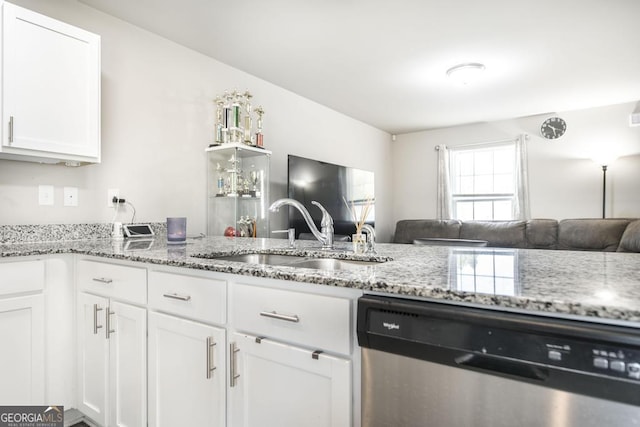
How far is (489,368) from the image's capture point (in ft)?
2.37

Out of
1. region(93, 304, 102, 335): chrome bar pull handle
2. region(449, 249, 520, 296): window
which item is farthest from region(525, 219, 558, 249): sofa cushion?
region(93, 304, 102, 335): chrome bar pull handle

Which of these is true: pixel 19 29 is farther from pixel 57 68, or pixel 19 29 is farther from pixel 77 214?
pixel 77 214

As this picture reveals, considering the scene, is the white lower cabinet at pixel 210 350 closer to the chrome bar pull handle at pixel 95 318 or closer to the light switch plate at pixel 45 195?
the chrome bar pull handle at pixel 95 318

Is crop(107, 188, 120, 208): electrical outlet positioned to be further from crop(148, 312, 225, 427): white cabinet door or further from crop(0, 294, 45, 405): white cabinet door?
crop(148, 312, 225, 427): white cabinet door

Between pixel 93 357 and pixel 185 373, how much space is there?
689 millimetres

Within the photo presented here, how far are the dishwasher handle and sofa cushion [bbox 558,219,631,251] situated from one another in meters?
4.33

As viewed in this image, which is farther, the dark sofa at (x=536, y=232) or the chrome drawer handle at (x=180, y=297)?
the dark sofa at (x=536, y=232)

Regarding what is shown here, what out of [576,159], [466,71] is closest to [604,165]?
[576,159]

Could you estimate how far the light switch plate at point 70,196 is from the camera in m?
2.19

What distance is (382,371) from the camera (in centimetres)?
86

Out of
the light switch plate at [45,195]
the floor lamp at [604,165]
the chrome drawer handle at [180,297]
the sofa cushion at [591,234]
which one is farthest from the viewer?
the floor lamp at [604,165]

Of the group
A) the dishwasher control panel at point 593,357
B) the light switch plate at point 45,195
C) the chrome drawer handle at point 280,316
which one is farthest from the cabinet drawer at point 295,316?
the light switch plate at point 45,195

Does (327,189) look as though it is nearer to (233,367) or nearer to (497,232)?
(497,232)

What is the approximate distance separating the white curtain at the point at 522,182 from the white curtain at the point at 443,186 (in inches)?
38.5
